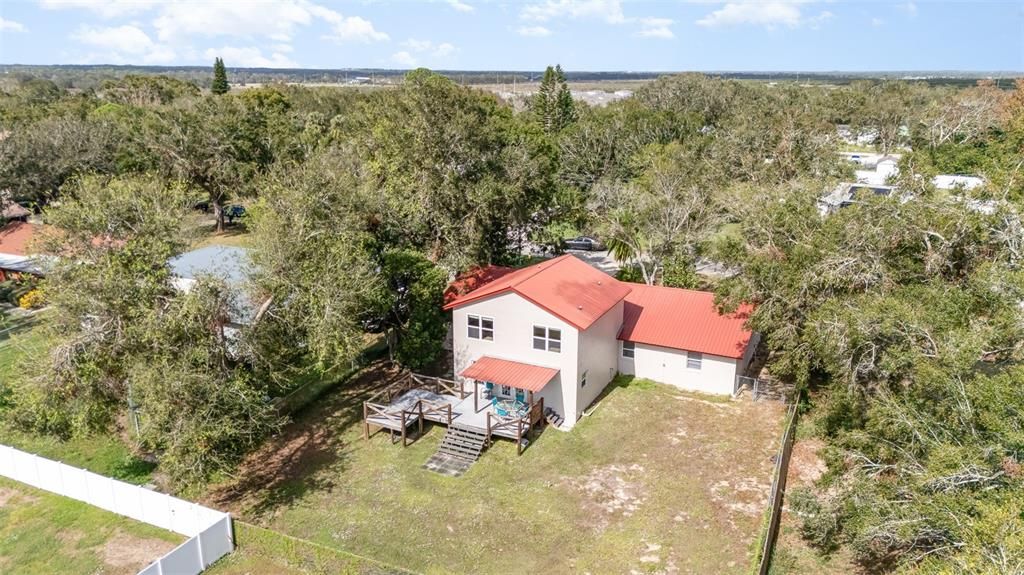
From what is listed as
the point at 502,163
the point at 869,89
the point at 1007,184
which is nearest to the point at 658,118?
the point at 502,163

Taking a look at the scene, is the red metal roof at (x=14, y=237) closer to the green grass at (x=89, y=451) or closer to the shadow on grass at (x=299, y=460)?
the green grass at (x=89, y=451)

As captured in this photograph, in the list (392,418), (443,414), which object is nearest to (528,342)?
(443,414)

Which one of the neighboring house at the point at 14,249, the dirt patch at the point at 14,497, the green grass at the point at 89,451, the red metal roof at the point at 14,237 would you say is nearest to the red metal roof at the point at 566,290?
the green grass at the point at 89,451

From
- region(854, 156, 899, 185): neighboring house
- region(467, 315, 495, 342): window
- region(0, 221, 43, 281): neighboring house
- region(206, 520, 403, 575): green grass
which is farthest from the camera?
region(854, 156, 899, 185): neighboring house

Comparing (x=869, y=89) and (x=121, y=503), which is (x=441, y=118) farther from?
(x=869, y=89)

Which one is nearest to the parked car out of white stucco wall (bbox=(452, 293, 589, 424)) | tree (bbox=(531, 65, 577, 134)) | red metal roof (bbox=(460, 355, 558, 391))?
white stucco wall (bbox=(452, 293, 589, 424))

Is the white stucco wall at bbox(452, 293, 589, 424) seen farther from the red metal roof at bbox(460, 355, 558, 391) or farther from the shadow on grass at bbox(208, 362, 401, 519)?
the shadow on grass at bbox(208, 362, 401, 519)
